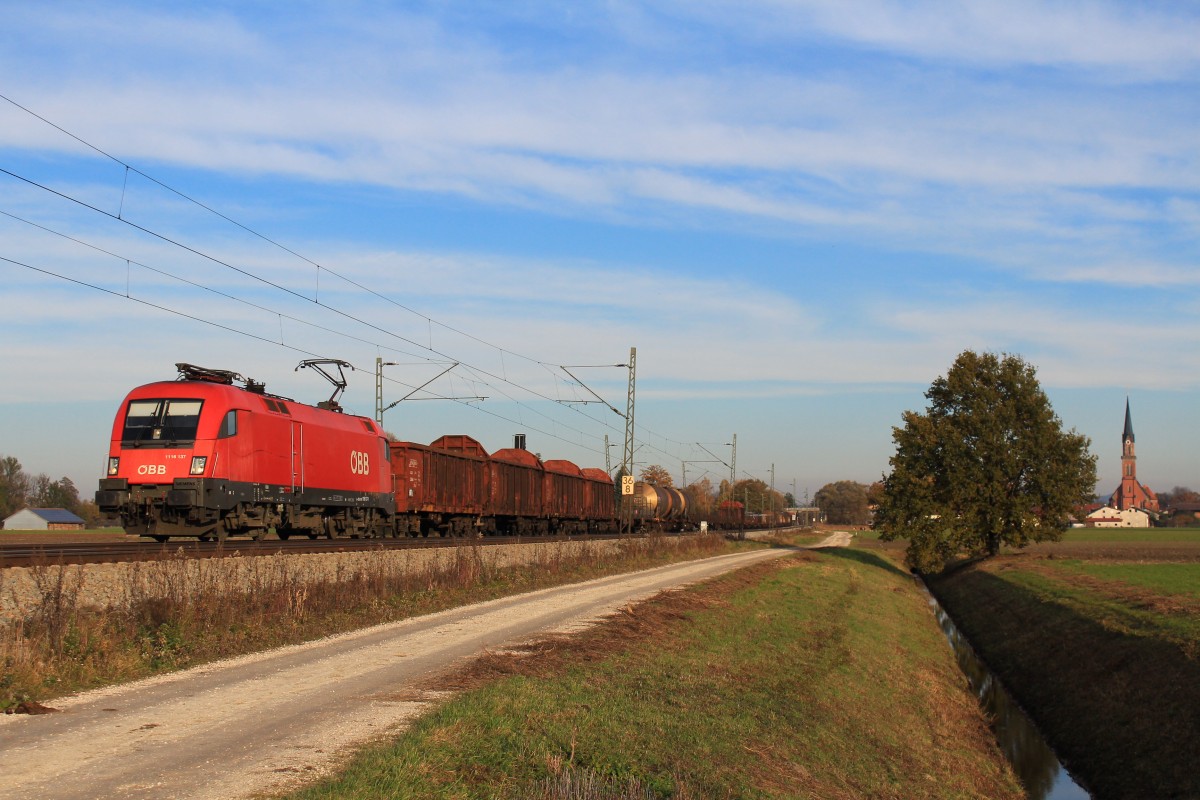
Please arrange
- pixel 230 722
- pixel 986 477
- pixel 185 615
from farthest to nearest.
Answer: pixel 986 477, pixel 185 615, pixel 230 722

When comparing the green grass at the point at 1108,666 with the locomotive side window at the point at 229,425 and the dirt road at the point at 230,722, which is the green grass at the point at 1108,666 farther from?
the locomotive side window at the point at 229,425

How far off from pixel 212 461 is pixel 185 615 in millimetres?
9530

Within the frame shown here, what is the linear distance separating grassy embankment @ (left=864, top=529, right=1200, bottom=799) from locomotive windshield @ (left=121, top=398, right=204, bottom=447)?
2117 cm

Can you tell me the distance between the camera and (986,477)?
54000 millimetres

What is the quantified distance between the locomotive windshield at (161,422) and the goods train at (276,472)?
24 millimetres

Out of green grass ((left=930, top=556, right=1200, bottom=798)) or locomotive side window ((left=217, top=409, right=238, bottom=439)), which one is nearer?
green grass ((left=930, top=556, right=1200, bottom=798))

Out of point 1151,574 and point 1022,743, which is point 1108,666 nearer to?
point 1022,743

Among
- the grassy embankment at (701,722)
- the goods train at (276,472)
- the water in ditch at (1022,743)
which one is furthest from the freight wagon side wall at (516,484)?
the water in ditch at (1022,743)

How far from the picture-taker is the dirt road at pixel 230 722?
309 inches

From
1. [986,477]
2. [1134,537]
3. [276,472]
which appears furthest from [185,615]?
[1134,537]

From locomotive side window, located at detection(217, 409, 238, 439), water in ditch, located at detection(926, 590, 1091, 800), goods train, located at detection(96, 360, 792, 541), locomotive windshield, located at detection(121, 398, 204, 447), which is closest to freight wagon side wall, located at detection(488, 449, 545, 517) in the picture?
goods train, located at detection(96, 360, 792, 541)

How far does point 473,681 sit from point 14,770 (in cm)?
562

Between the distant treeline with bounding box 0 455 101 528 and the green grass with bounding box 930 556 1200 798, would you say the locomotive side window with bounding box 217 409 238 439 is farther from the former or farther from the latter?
the distant treeline with bounding box 0 455 101 528

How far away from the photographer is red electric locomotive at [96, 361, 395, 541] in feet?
76.6
